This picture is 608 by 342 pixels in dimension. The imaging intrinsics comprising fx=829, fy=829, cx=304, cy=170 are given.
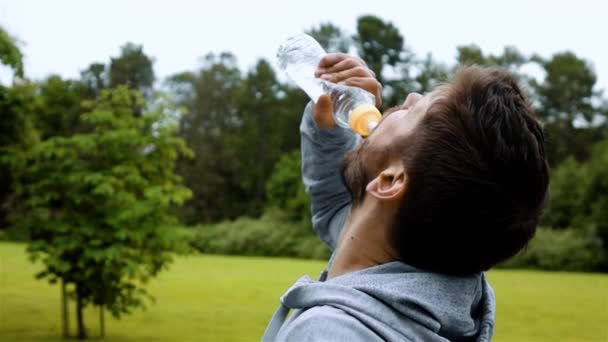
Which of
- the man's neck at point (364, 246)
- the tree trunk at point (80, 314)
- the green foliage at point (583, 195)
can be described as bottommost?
the green foliage at point (583, 195)

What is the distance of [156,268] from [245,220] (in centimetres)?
3340

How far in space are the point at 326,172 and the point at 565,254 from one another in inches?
1313

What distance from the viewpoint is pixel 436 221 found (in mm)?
1571

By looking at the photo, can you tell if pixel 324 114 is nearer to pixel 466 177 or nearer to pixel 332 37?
pixel 466 177

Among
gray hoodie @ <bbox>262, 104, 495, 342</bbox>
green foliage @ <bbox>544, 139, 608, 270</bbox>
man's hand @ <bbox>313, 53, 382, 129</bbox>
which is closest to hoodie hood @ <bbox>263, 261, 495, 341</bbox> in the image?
gray hoodie @ <bbox>262, 104, 495, 342</bbox>

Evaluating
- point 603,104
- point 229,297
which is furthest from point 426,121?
point 603,104

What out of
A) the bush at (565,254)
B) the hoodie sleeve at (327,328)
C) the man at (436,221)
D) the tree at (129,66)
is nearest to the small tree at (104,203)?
the man at (436,221)

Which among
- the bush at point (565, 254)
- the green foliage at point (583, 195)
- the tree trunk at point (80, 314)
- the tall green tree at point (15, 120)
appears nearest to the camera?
the tall green tree at point (15, 120)

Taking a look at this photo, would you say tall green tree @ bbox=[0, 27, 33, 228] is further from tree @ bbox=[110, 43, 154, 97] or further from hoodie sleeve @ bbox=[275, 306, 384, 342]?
tree @ bbox=[110, 43, 154, 97]

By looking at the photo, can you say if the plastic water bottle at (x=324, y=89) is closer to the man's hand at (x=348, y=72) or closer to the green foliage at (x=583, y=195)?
the man's hand at (x=348, y=72)

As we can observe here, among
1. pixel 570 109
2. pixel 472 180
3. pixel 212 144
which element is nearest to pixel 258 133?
pixel 212 144

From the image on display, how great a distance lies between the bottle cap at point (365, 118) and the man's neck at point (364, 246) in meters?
0.29

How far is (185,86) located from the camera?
5900cm

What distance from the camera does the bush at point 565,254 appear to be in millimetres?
33719
